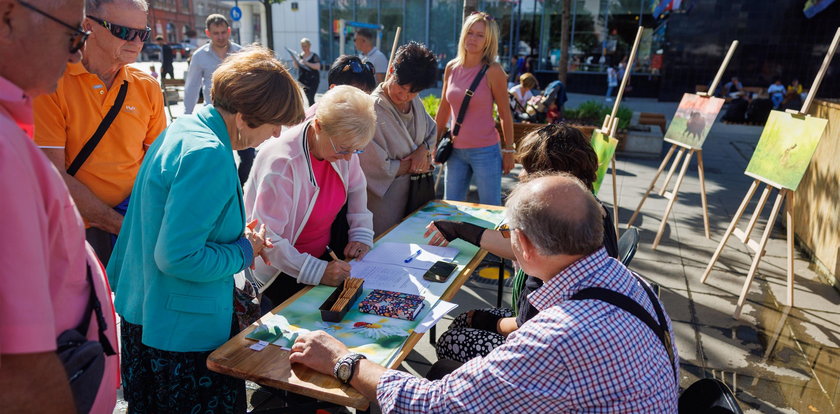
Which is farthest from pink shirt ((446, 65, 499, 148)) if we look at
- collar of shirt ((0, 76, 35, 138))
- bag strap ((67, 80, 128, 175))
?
collar of shirt ((0, 76, 35, 138))

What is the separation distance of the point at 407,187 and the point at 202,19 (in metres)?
68.4

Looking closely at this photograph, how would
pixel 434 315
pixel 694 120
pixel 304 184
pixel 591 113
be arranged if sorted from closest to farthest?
pixel 434 315 → pixel 304 184 → pixel 694 120 → pixel 591 113

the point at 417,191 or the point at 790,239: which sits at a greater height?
the point at 417,191

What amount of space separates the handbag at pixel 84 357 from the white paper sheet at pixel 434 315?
1054 millimetres

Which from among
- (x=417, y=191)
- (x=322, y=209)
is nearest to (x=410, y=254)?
(x=322, y=209)

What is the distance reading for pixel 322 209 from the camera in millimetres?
2580

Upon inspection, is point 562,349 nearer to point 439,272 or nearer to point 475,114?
point 439,272

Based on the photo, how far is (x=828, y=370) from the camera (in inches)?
129

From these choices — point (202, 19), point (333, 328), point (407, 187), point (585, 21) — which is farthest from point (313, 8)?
point (202, 19)

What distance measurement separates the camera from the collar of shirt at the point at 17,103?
36.8 inches

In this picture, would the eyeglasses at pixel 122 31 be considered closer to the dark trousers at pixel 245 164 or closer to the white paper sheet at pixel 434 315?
the white paper sheet at pixel 434 315

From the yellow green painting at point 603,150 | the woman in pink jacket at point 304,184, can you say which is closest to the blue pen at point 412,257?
the woman in pink jacket at point 304,184

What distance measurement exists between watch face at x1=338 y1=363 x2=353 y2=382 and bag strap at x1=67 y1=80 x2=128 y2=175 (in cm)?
159

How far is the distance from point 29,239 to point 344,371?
969 mm
